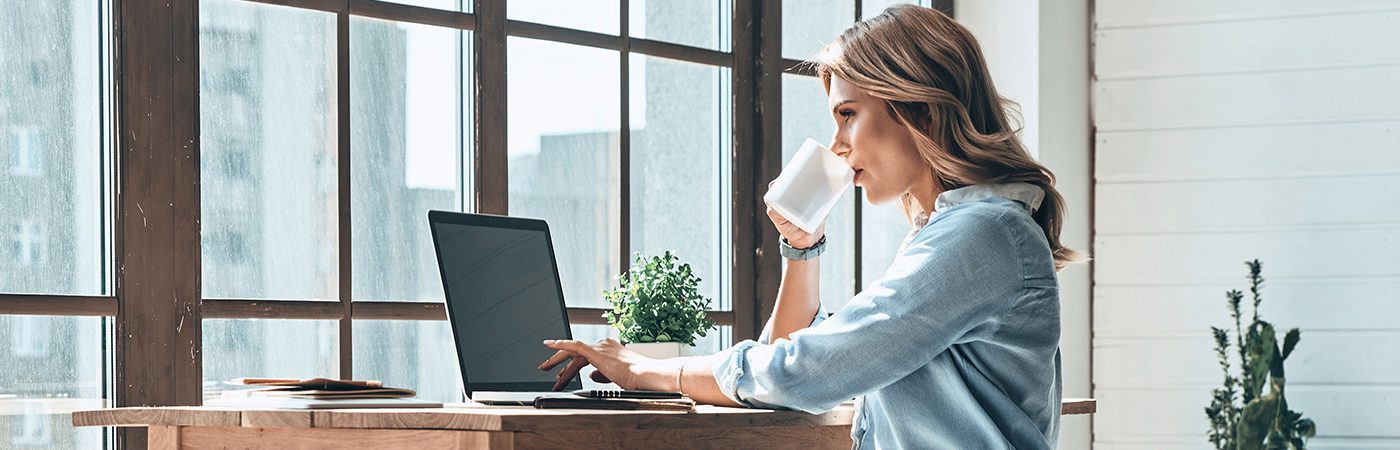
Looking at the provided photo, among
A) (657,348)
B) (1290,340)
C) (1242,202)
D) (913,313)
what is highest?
(1242,202)

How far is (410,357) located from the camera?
9.75 feet

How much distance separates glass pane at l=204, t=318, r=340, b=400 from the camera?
2680 mm

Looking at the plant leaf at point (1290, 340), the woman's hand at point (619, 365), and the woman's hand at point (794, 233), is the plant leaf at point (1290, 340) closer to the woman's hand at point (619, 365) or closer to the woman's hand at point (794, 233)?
the woman's hand at point (794, 233)

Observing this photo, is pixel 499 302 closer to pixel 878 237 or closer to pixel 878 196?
pixel 878 196

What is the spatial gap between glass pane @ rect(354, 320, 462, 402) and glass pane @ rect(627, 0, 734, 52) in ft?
2.75

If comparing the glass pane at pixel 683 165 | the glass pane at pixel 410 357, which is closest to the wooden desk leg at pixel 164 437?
the glass pane at pixel 410 357

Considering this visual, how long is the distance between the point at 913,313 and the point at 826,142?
227cm

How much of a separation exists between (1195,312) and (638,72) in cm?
160

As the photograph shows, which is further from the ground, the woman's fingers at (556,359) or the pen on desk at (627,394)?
the woman's fingers at (556,359)

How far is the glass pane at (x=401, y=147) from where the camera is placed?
2.91 m

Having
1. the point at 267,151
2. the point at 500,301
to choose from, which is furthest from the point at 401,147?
the point at 500,301

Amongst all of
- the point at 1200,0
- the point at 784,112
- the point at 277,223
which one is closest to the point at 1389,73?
the point at 1200,0

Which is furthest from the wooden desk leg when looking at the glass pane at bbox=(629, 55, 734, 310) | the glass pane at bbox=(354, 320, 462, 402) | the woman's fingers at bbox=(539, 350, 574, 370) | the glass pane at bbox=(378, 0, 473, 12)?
the glass pane at bbox=(629, 55, 734, 310)

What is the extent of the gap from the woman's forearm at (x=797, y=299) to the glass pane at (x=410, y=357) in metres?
0.85
